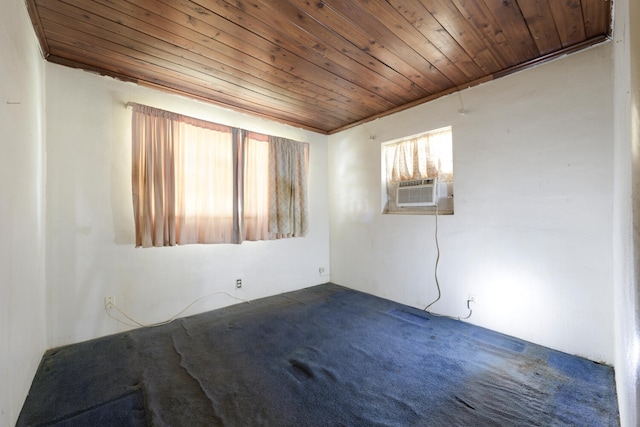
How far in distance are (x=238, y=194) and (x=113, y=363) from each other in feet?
6.07

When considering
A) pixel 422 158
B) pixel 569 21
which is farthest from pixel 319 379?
pixel 569 21

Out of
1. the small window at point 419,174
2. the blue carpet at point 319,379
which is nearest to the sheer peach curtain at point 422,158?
the small window at point 419,174

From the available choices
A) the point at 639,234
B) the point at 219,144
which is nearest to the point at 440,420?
the point at 639,234

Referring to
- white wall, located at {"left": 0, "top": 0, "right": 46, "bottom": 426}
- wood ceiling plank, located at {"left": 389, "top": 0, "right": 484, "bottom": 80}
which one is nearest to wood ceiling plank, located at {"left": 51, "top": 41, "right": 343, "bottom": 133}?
white wall, located at {"left": 0, "top": 0, "right": 46, "bottom": 426}

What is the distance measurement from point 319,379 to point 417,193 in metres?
2.07

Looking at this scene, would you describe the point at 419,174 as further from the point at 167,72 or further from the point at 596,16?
the point at 167,72

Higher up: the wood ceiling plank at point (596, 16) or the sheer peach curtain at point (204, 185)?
the wood ceiling plank at point (596, 16)

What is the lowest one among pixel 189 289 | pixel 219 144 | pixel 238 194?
pixel 189 289

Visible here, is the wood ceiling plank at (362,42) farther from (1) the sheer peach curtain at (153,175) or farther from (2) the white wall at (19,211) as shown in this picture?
(1) the sheer peach curtain at (153,175)

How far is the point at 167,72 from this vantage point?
7.71ft

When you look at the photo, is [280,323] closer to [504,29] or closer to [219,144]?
[219,144]

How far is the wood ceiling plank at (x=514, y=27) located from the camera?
162 cm

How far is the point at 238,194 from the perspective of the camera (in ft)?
10.1

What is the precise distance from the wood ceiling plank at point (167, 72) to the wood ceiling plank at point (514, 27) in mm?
1942
